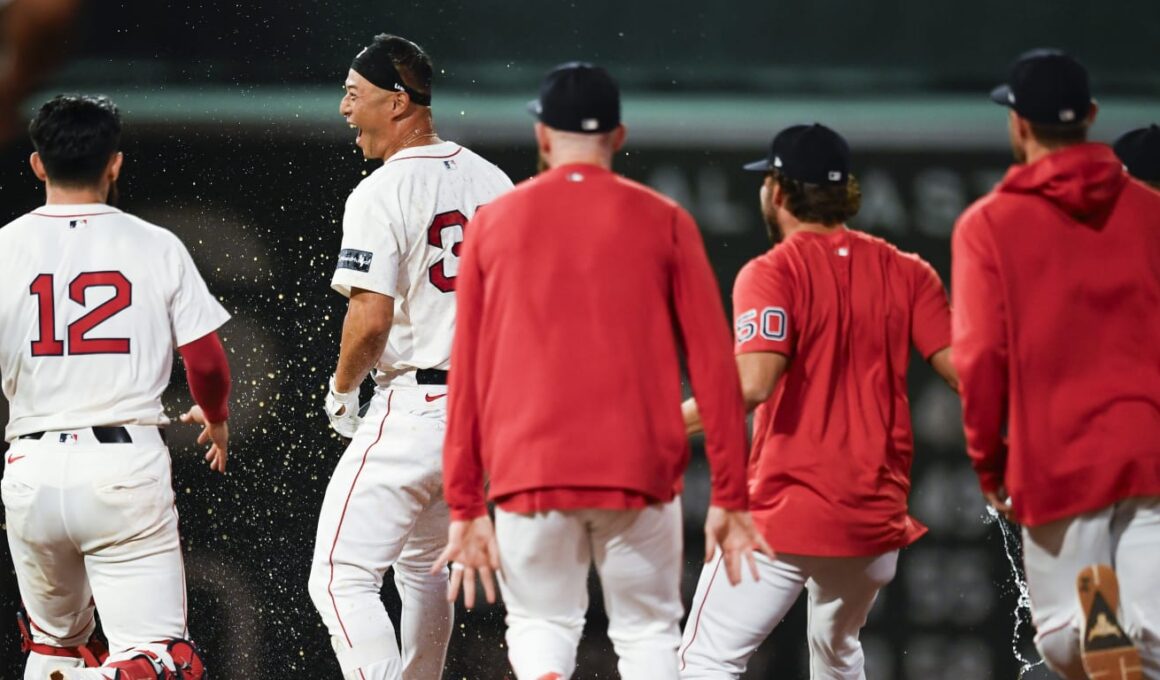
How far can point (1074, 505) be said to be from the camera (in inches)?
124

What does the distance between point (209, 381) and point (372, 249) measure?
583 millimetres

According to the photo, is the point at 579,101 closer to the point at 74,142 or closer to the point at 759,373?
the point at 759,373

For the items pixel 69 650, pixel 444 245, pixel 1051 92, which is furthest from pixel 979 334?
pixel 69 650

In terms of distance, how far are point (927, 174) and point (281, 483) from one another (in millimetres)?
2684

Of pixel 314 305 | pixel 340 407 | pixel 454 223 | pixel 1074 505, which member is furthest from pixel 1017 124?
pixel 314 305

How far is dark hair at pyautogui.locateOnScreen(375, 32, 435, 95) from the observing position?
448 cm

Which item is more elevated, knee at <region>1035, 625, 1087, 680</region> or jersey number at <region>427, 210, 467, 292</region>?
jersey number at <region>427, 210, 467, 292</region>

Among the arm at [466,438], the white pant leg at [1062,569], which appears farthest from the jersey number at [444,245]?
the white pant leg at [1062,569]

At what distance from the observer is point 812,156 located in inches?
144

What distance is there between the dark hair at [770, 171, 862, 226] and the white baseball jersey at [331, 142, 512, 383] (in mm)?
1008

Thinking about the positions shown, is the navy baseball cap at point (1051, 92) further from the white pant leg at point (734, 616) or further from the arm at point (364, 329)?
the arm at point (364, 329)

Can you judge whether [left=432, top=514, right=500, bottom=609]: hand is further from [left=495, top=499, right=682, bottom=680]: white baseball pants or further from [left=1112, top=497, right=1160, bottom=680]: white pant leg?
[left=1112, top=497, right=1160, bottom=680]: white pant leg

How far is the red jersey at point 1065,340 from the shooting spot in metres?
3.15

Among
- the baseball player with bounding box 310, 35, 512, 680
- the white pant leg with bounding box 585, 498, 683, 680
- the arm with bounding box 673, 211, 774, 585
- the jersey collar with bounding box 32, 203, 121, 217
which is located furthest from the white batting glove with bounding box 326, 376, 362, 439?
the arm with bounding box 673, 211, 774, 585
